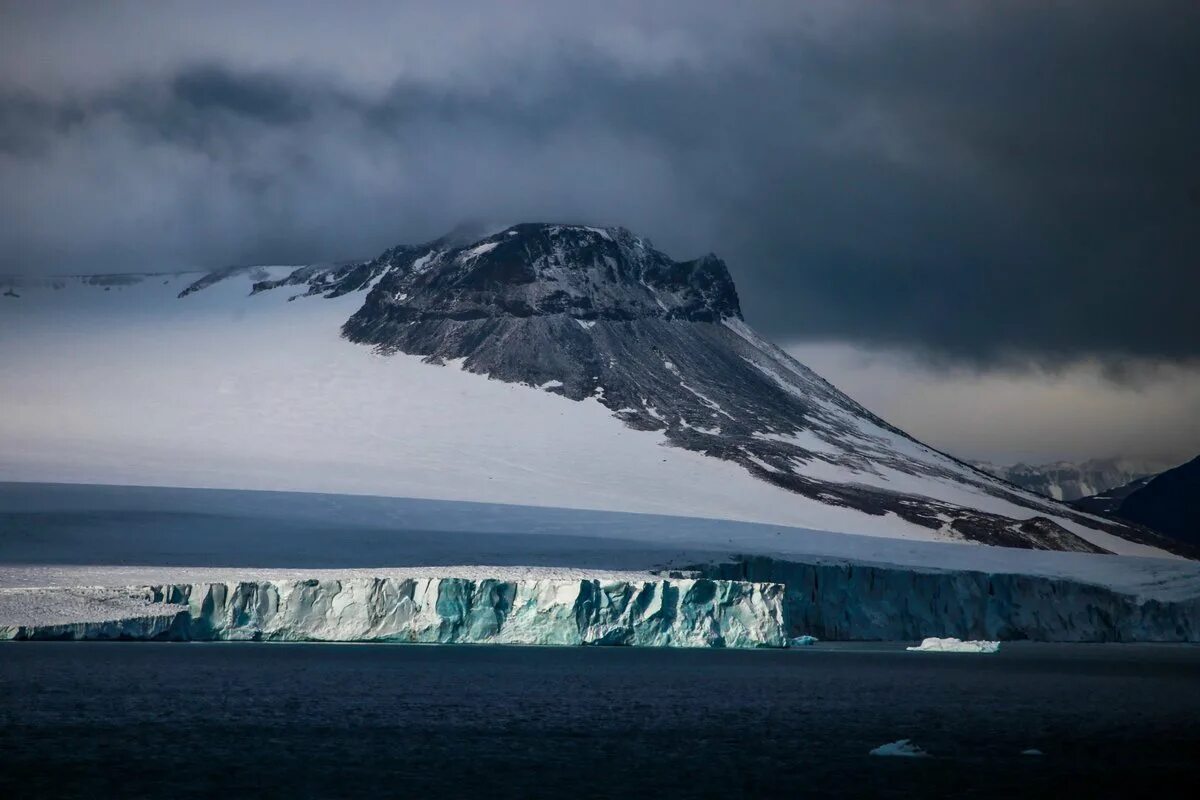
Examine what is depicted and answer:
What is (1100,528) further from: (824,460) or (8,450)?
(8,450)

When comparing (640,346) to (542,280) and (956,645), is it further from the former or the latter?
(956,645)

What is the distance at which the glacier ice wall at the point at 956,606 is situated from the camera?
272 ft

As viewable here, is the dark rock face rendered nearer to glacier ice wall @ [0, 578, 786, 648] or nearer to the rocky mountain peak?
the rocky mountain peak

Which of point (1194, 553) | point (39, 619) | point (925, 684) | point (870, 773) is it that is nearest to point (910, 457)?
point (1194, 553)

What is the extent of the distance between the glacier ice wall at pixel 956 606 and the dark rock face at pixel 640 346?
37.6 meters

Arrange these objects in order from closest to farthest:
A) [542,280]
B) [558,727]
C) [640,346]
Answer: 1. [558,727]
2. [640,346]
3. [542,280]

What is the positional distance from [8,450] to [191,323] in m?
53.8

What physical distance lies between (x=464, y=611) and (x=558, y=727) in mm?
22269

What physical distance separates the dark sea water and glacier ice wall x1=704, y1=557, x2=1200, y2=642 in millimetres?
14389

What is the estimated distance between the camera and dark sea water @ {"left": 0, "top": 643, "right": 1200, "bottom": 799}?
33.5m

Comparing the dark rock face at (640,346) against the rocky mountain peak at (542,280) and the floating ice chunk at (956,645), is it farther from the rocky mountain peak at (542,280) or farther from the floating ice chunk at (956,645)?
the floating ice chunk at (956,645)

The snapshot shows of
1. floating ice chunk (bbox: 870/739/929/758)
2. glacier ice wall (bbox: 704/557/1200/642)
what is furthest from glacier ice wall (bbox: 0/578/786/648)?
floating ice chunk (bbox: 870/739/929/758)

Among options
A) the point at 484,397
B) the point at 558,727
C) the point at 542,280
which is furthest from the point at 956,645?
the point at 542,280

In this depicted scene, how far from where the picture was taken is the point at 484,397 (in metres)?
141
